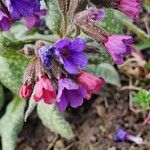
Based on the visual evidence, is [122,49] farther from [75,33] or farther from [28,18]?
[28,18]

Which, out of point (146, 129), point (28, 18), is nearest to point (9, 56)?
point (28, 18)

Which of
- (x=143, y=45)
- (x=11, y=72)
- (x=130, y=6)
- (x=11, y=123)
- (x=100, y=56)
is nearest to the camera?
(x=130, y=6)

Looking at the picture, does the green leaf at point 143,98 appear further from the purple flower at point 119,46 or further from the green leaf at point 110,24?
the purple flower at point 119,46

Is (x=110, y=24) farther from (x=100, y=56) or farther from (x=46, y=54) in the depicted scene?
(x=46, y=54)

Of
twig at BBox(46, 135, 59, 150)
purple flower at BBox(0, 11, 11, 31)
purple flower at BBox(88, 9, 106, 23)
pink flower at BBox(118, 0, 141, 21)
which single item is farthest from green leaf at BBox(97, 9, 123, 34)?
twig at BBox(46, 135, 59, 150)

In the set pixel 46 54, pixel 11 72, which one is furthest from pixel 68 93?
pixel 11 72

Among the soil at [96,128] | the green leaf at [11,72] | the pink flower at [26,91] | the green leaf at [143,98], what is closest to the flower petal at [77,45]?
the pink flower at [26,91]

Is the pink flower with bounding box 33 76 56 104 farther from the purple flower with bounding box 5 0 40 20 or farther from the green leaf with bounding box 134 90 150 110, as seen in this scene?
the green leaf with bounding box 134 90 150 110
